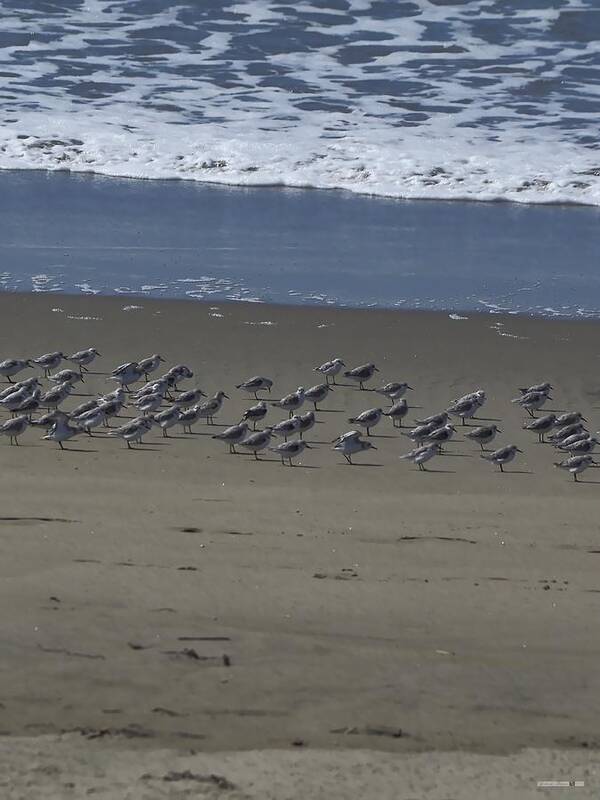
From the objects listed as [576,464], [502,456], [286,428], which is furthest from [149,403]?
[576,464]

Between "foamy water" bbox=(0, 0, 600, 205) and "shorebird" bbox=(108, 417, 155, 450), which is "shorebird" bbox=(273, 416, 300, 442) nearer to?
"shorebird" bbox=(108, 417, 155, 450)

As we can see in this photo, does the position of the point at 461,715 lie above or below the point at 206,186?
above

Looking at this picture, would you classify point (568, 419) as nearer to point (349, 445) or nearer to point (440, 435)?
point (440, 435)

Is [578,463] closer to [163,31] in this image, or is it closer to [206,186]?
[206,186]

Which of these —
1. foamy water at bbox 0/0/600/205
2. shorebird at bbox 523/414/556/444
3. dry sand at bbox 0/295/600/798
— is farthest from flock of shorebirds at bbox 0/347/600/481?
foamy water at bbox 0/0/600/205

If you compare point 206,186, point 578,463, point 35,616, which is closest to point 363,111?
point 206,186
